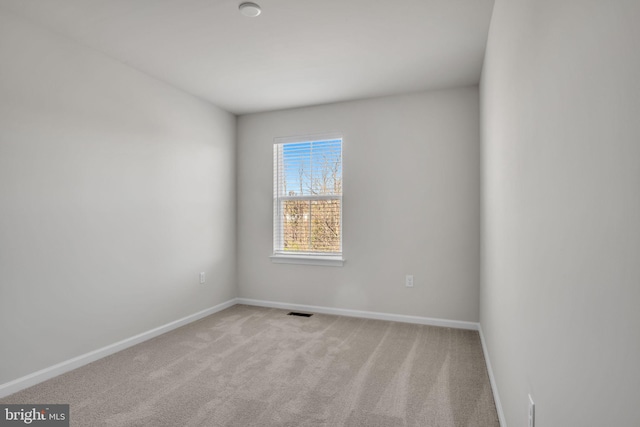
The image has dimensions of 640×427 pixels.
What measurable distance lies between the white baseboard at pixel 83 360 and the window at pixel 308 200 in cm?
141

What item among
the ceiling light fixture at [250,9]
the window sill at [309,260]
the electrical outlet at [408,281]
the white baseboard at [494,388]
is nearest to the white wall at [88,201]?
the window sill at [309,260]

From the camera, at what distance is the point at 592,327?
731 mm

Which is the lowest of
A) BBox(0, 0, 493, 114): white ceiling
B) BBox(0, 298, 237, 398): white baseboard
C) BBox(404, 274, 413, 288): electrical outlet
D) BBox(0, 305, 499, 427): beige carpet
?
BBox(0, 305, 499, 427): beige carpet

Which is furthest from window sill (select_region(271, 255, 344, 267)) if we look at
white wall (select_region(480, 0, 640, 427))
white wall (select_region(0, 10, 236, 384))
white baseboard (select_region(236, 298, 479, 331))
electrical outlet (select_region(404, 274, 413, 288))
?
white wall (select_region(480, 0, 640, 427))

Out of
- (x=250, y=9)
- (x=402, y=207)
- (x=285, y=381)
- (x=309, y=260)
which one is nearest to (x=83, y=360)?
(x=285, y=381)

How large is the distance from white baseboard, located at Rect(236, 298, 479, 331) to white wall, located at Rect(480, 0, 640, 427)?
2097mm

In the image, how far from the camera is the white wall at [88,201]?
234 centimetres

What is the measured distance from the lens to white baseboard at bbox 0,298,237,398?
7.55 feet

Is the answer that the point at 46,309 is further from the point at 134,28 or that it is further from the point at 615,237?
the point at 615,237

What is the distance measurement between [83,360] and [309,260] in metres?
2.38

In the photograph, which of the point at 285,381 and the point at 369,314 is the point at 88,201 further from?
the point at 369,314

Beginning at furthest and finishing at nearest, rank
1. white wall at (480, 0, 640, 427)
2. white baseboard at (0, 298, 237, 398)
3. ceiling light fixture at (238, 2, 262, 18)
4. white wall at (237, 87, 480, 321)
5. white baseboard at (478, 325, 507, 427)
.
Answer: white wall at (237, 87, 480, 321)
white baseboard at (0, 298, 237, 398)
ceiling light fixture at (238, 2, 262, 18)
white baseboard at (478, 325, 507, 427)
white wall at (480, 0, 640, 427)

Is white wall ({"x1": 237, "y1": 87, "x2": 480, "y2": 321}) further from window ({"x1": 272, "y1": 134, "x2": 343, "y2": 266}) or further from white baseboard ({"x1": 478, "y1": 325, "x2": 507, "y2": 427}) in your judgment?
white baseboard ({"x1": 478, "y1": 325, "x2": 507, "y2": 427})

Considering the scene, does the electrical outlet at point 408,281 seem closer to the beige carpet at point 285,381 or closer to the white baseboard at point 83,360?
the beige carpet at point 285,381
